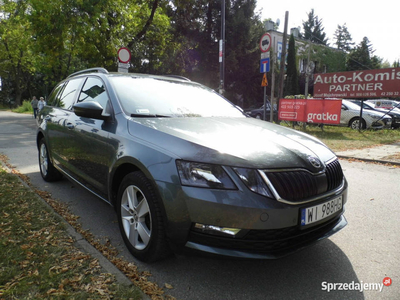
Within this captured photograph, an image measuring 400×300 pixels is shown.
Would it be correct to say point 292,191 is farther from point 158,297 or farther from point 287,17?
point 287,17

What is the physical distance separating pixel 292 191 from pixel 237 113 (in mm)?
1771

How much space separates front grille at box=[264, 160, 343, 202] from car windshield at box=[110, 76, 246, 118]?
132cm

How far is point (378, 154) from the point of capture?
7656 mm

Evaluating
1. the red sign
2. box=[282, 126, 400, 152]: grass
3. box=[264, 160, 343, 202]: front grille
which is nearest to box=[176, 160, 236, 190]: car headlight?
box=[264, 160, 343, 202]: front grille

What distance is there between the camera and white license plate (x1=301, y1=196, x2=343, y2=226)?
6.93 ft

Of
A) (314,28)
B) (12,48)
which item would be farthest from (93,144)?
(314,28)

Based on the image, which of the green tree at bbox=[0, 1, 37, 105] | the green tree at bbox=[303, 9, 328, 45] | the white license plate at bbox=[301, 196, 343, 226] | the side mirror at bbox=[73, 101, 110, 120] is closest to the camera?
the white license plate at bbox=[301, 196, 343, 226]

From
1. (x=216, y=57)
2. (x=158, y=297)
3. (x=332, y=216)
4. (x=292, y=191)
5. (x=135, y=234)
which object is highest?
(x=216, y=57)

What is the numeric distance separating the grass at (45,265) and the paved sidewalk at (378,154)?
261 inches

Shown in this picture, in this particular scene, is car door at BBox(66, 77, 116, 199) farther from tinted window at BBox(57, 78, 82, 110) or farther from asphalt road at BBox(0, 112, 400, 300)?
asphalt road at BBox(0, 112, 400, 300)

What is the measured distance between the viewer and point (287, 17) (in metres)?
16.1

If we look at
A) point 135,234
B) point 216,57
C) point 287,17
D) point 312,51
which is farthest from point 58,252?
point 312,51

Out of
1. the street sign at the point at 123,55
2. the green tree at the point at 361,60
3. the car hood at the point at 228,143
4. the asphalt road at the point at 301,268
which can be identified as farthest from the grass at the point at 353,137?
the green tree at the point at 361,60

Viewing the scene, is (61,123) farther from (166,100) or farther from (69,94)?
(166,100)
